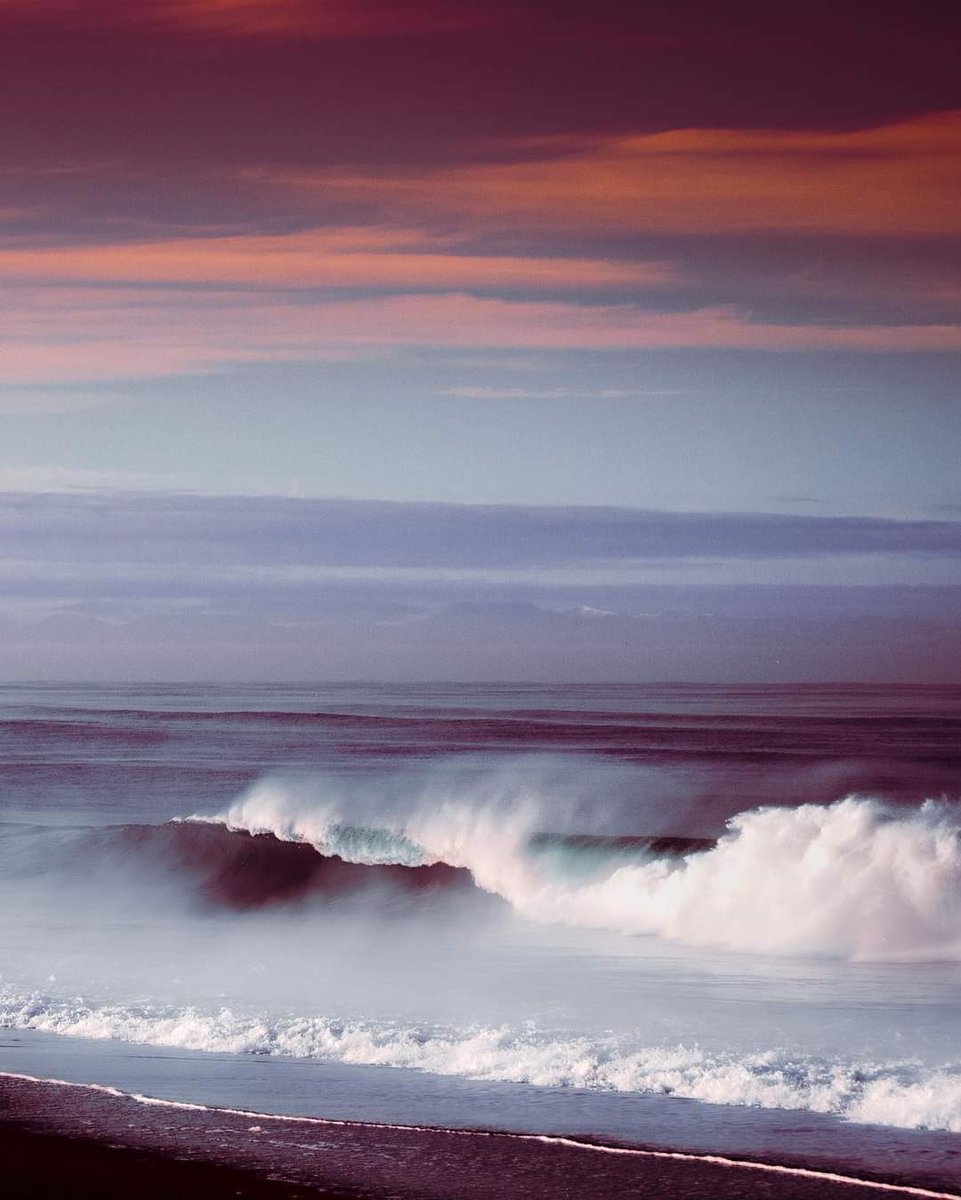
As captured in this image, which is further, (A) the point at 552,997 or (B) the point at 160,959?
(B) the point at 160,959

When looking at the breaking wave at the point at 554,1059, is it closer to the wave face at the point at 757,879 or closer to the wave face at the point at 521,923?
the wave face at the point at 521,923

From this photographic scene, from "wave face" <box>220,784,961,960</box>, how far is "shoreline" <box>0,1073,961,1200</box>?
23.1 feet

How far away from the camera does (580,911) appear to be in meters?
16.7

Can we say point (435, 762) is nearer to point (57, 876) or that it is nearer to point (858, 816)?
point (57, 876)

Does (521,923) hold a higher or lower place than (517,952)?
higher

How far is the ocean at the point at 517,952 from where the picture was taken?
28.3 feet

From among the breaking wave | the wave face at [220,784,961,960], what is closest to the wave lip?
the wave face at [220,784,961,960]

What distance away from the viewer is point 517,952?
14.5 metres

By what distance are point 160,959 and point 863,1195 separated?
8.77 meters

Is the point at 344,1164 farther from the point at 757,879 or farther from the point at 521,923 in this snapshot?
the point at 757,879

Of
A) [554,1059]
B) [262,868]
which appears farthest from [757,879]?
[554,1059]

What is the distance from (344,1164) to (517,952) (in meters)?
7.25

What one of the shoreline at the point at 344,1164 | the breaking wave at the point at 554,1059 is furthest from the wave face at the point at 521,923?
the shoreline at the point at 344,1164

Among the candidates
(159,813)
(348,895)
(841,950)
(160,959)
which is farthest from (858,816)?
(159,813)
